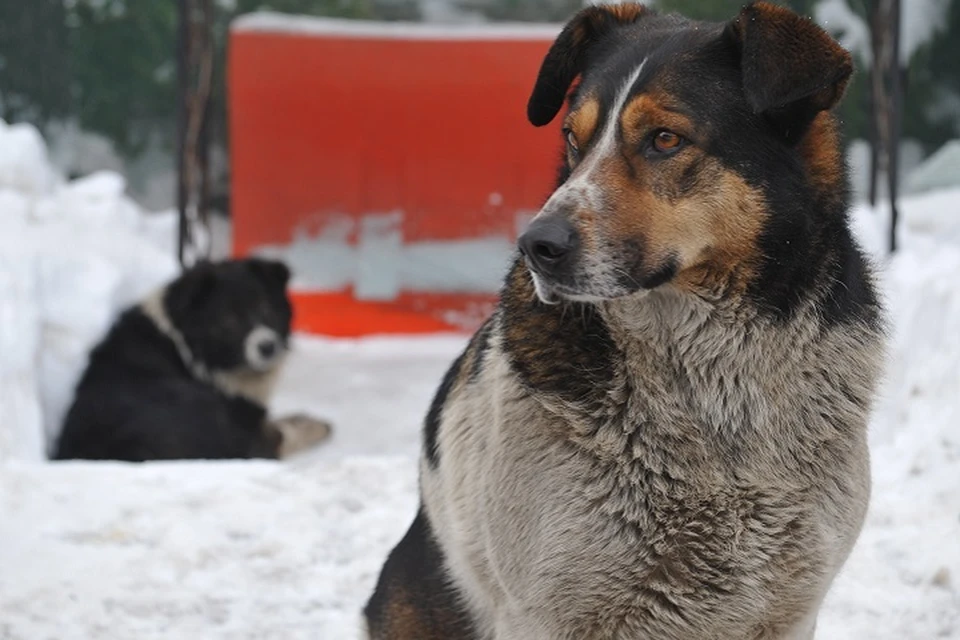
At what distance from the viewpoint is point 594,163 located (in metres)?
2.45

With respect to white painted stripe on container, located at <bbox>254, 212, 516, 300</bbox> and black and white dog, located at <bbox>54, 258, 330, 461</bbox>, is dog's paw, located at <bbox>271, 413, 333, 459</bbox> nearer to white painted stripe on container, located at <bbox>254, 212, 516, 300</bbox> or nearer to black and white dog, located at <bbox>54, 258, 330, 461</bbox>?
black and white dog, located at <bbox>54, 258, 330, 461</bbox>

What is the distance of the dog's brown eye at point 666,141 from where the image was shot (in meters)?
2.42

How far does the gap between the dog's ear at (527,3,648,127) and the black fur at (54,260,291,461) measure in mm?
3990

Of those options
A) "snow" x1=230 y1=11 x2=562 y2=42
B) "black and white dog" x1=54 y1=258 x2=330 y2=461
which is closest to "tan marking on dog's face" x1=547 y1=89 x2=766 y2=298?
"black and white dog" x1=54 y1=258 x2=330 y2=461

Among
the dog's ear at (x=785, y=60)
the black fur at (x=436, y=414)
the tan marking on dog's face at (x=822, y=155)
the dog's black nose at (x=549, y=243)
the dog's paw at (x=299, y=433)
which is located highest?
the dog's ear at (x=785, y=60)

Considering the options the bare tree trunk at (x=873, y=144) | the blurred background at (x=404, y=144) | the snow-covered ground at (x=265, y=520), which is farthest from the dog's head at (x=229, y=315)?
the bare tree trunk at (x=873, y=144)

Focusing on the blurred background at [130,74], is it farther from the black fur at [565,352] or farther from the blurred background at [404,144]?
the black fur at [565,352]

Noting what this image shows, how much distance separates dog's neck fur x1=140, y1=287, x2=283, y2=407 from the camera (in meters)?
7.27

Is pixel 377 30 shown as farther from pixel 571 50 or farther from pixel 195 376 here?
pixel 571 50

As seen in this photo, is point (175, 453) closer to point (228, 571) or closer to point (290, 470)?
point (290, 470)

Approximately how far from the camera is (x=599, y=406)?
255 cm

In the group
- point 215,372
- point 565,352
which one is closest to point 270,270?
point 215,372

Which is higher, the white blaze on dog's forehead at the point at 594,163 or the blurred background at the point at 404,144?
the white blaze on dog's forehead at the point at 594,163

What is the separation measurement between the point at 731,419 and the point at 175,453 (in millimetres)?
4324
